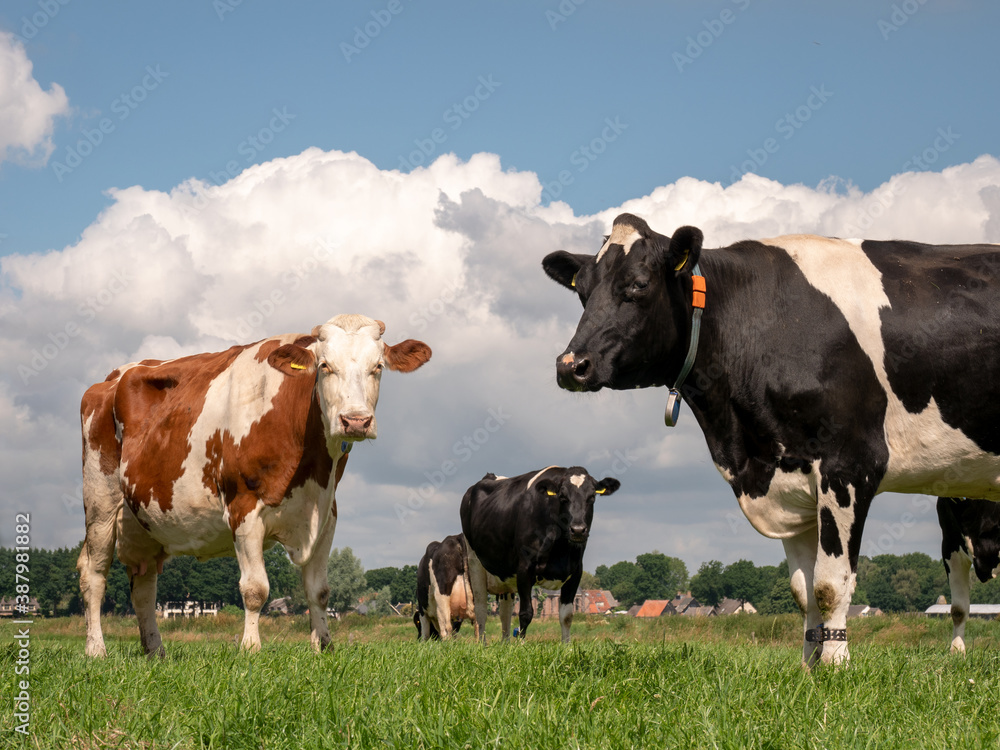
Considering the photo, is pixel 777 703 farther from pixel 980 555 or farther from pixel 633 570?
pixel 633 570

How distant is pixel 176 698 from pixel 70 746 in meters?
0.75

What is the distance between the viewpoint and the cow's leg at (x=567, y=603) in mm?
13508

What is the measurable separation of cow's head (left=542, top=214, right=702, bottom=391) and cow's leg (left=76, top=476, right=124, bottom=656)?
6.25 meters

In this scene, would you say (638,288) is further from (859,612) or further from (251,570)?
(859,612)

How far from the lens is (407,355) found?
8.21 m

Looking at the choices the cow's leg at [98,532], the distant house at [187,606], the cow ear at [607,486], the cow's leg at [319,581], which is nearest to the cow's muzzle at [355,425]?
the cow's leg at [319,581]

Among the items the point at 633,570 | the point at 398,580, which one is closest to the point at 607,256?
the point at 398,580

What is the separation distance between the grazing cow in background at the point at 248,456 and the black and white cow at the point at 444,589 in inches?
384

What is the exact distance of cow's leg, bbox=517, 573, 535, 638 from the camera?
14.4m

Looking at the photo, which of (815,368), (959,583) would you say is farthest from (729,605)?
(815,368)

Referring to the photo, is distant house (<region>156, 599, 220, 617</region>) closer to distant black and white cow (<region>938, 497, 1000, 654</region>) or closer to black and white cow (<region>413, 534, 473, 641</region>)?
black and white cow (<region>413, 534, 473, 641</region>)

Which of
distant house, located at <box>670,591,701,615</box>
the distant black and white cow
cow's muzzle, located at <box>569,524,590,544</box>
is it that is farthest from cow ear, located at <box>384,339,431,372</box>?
distant house, located at <box>670,591,701,615</box>

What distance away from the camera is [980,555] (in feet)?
34.2

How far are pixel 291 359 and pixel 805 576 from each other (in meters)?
4.60
